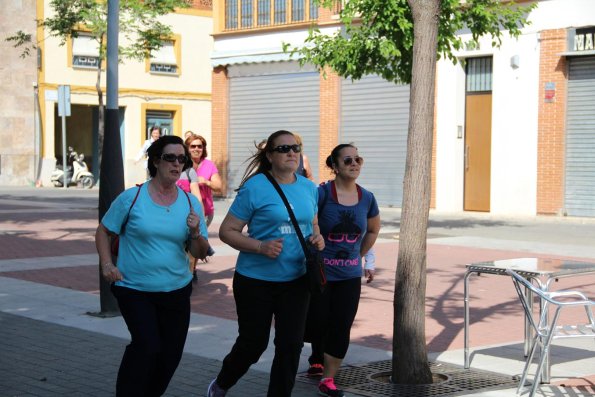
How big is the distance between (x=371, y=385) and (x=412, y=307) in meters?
0.59

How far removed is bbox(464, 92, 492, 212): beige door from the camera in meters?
25.9

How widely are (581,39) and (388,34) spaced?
7058mm

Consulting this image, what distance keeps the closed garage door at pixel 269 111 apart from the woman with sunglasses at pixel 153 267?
Answer: 901 inches

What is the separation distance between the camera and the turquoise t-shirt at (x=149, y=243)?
5.79 metres

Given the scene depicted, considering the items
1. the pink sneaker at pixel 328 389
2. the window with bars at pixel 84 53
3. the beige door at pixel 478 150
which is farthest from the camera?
the window with bars at pixel 84 53

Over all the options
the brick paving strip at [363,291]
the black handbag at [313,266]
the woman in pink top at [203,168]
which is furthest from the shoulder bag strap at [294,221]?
the woman in pink top at [203,168]

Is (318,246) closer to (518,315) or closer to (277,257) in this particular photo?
(277,257)

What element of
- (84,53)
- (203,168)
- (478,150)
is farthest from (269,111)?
(203,168)

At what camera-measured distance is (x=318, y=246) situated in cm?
599

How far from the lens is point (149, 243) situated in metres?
5.80

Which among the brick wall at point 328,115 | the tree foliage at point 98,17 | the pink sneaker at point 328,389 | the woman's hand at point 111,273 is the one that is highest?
the tree foliage at point 98,17

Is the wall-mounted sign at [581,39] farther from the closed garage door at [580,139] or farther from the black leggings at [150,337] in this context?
the black leggings at [150,337]

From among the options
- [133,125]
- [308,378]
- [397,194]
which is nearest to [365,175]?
[397,194]

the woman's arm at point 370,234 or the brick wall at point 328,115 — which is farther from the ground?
the brick wall at point 328,115
